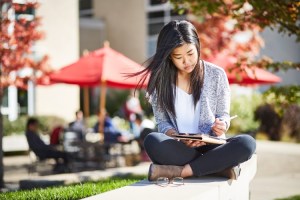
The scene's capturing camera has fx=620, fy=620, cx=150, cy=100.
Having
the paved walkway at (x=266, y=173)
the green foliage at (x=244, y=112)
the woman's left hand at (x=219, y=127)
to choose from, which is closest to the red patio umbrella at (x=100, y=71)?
the paved walkway at (x=266, y=173)

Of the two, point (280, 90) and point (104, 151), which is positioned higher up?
point (280, 90)

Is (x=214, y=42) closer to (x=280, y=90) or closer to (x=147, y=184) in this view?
(x=280, y=90)

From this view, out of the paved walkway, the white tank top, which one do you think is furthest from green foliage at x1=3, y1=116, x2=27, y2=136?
the white tank top

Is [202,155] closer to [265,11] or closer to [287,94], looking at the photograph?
[287,94]

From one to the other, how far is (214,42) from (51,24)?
238 inches

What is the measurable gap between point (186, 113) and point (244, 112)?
51.0 ft

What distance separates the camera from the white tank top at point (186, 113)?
479 cm

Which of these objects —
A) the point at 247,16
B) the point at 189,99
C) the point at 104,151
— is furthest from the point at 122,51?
the point at 189,99

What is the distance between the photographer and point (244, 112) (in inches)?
791

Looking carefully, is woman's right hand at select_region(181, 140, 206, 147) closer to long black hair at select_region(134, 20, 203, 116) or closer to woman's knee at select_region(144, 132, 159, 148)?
woman's knee at select_region(144, 132, 159, 148)

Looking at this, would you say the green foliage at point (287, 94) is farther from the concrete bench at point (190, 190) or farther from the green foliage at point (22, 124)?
the green foliage at point (22, 124)

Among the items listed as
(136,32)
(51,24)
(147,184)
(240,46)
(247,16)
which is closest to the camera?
(147,184)

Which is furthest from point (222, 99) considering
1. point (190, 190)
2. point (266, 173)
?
point (266, 173)

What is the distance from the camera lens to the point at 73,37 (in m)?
23.4
